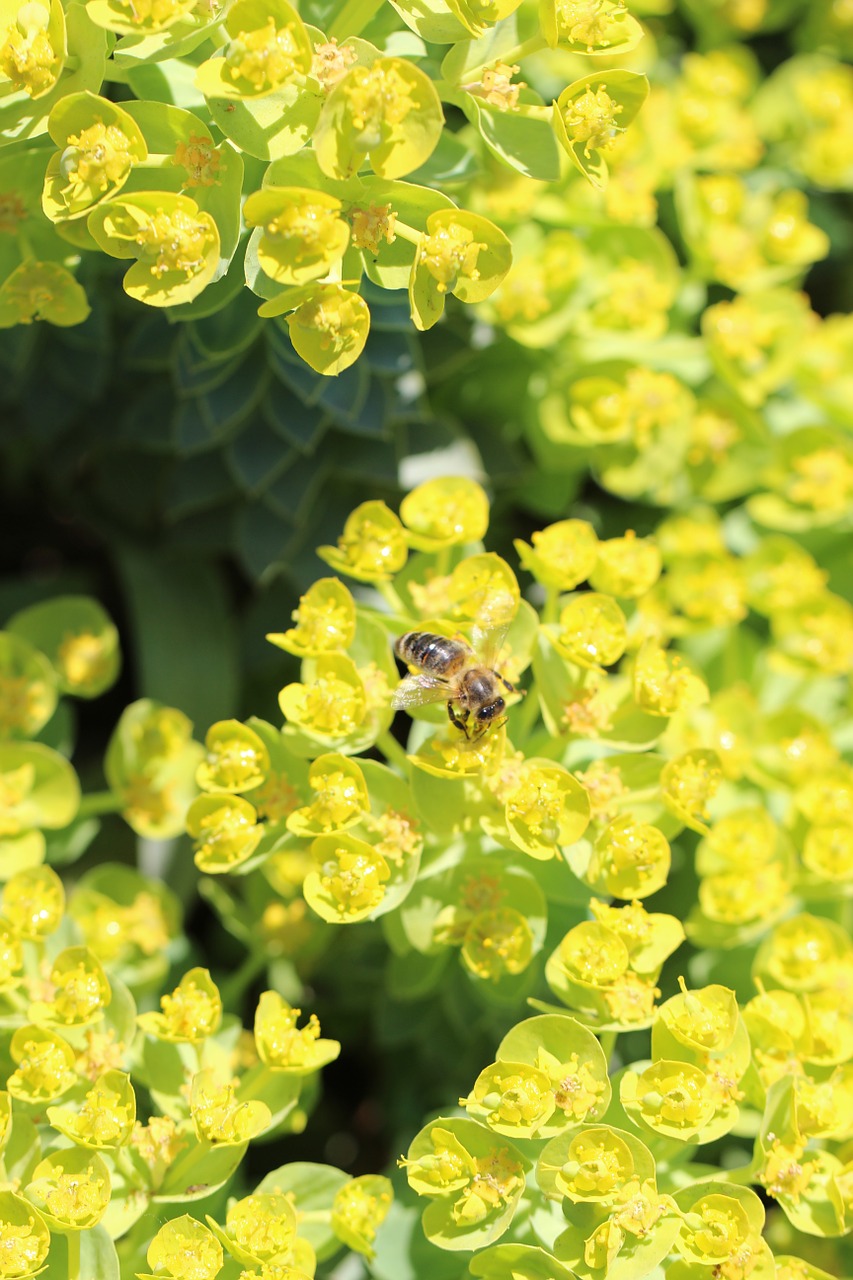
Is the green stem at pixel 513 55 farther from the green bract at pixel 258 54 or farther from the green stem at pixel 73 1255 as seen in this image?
the green stem at pixel 73 1255

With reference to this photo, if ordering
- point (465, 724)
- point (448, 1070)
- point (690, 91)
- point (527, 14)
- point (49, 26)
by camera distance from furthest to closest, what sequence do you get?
1. point (690, 91)
2. point (448, 1070)
3. point (527, 14)
4. point (465, 724)
5. point (49, 26)

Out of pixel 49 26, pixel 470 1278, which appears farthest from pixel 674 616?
pixel 49 26

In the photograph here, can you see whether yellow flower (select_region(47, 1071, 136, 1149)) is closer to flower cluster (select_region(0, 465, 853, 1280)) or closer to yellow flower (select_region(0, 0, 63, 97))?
flower cluster (select_region(0, 465, 853, 1280))

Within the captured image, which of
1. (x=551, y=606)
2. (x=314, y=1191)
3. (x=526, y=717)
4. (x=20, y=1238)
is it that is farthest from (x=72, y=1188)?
(x=551, y=606)

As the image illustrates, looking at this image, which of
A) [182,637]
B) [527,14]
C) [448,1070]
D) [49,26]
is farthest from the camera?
[182,637]

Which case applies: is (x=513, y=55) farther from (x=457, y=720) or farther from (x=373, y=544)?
(x=457, y=720)

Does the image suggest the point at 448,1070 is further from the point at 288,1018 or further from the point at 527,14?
the point at 527,14

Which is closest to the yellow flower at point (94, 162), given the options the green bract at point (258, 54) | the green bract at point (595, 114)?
the green bract at point (258, 54)

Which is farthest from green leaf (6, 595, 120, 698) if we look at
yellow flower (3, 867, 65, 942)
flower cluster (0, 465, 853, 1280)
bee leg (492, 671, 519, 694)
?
bee leg (492, 671, 519, 694)

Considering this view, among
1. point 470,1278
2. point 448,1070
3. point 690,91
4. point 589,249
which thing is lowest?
point 448,1070
